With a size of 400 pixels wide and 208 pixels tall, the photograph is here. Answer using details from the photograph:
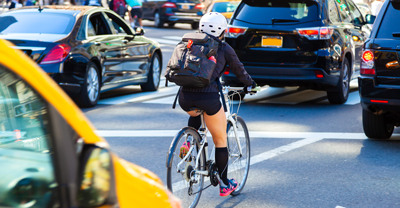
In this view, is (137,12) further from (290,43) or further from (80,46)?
(290,43)

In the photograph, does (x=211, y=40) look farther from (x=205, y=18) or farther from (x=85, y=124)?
(x=85, y=124)

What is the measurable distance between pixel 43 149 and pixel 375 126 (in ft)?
18.8

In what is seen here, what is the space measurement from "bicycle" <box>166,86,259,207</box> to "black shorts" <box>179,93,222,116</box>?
7cm

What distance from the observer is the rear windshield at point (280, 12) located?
905 centimetres

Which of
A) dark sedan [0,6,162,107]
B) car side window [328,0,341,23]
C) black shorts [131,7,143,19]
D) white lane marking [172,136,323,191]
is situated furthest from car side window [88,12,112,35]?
black shorts [131,7,143,19]

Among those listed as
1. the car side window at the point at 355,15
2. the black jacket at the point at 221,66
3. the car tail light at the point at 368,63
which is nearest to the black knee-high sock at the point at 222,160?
the black jacket at the point at 221,66

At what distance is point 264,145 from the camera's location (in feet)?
22.3

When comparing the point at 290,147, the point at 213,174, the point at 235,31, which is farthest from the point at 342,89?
the point at 213,174

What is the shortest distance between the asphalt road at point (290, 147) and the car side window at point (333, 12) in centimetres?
139

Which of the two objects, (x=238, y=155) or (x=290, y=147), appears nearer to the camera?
(x=238, y=155)

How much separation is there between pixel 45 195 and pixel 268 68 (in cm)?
755

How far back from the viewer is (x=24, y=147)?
173 centimetres

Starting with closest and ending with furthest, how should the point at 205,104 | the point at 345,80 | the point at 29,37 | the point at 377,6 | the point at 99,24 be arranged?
the point at 205,104
the point at 29,37
the point at 345,80
the point at 99,24
the point at 377,6

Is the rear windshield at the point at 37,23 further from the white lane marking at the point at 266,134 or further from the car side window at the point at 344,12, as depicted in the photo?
the car side window at the point at 344,12
